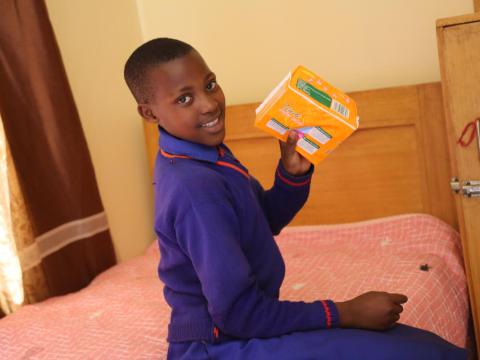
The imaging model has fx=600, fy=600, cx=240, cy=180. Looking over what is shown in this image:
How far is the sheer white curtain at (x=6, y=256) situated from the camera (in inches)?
69.9

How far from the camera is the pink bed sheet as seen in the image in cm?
150

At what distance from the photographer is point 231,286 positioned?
3.07 ft

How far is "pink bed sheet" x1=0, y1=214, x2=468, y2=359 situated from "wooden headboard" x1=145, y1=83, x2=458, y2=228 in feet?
0.34

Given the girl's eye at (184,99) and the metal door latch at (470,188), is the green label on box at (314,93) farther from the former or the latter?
the metal door latch at (470,188)

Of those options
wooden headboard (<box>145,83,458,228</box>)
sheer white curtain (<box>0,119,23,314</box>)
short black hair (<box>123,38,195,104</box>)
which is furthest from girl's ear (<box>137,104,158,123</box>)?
wooden headboard (<box>145,83,458,228</box>)

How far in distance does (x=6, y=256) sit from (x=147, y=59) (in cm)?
99

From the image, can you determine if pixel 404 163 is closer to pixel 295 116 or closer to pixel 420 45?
pixel 420 45

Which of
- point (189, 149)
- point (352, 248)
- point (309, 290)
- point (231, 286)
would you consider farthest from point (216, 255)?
point (352, 248)

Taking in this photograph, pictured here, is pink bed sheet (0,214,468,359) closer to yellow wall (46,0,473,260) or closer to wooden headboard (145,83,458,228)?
wooden headboard (145,83,458,228)

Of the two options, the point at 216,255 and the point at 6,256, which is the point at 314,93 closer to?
the point at 216,255

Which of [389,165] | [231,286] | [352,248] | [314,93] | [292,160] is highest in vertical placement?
[314,93]

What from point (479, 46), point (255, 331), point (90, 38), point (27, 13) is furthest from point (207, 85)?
point (90, 38)

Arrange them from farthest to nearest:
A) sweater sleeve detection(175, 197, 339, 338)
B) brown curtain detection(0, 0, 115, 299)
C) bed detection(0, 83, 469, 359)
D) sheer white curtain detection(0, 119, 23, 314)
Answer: brown curtain detection(0, 0, 115, 299)
sheer white curtain detection(0, 119, 23, 314)
bed detection(0, 83, 469, 359)
sweater sleeve detection(175, 197, 339, 338)

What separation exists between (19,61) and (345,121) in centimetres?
126
